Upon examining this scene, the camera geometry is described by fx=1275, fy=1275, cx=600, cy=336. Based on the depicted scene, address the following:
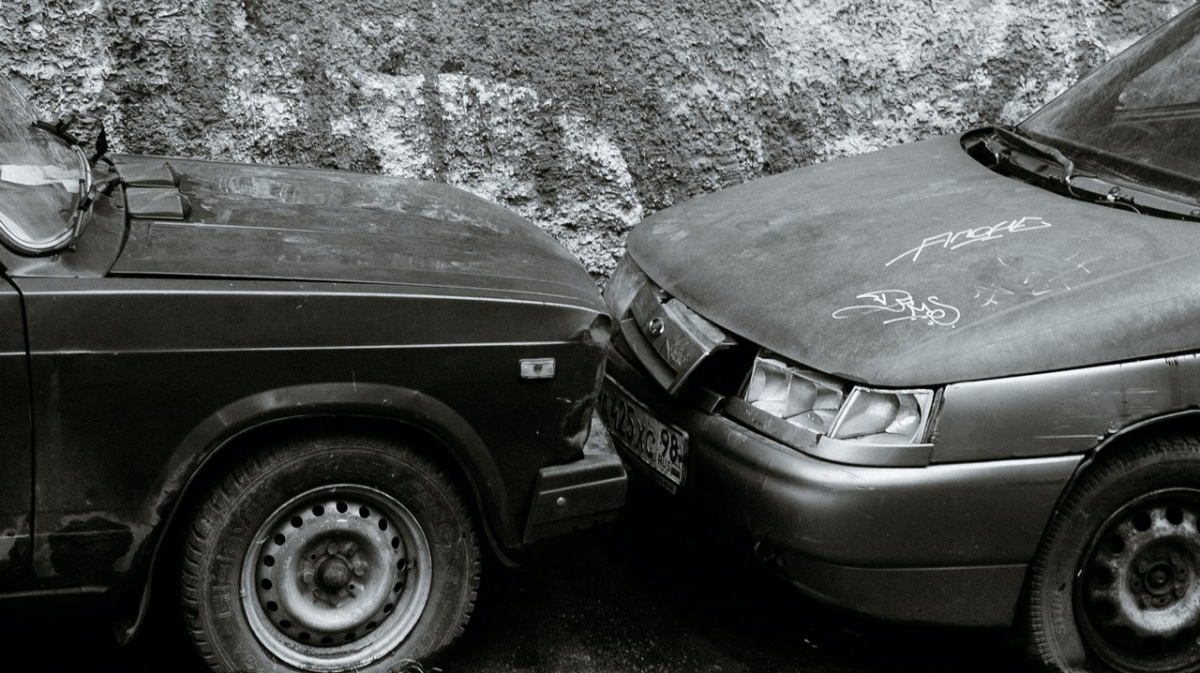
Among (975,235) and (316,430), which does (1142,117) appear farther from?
(316,430)

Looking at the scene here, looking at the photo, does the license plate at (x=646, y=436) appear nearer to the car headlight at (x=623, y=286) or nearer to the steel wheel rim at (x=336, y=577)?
the car headlight at (x=623, y=286)

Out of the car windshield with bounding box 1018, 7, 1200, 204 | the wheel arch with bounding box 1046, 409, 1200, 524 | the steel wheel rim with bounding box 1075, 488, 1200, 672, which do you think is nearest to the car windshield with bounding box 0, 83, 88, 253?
the wheel arch with bounding box 1046, 409, 1200, 524

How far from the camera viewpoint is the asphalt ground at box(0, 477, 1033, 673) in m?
3.39

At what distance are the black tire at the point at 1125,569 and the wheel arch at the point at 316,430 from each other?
4.50 feet

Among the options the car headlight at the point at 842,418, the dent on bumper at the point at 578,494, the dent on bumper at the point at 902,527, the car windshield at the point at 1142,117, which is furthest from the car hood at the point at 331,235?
the car windshield at the point at 1142,117

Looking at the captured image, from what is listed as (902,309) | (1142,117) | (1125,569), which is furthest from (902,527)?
(1142,117)

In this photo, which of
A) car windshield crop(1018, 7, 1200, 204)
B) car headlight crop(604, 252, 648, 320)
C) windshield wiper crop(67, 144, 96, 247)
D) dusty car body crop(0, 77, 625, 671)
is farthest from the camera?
car headlight crop(604, 252, 648, 320)

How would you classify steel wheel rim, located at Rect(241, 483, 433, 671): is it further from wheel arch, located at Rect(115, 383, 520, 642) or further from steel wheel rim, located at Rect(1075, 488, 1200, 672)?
steel wheel rim, located at Rect(1075, 488, 1200, 672)

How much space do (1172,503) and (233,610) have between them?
7.67ft

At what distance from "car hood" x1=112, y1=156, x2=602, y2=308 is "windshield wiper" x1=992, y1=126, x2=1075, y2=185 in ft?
5.02

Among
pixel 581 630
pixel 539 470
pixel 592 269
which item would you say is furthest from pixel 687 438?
pixel 592 269

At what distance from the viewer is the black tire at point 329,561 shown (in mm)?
2934

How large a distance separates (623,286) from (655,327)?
44 centimetres

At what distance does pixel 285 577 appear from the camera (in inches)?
119
